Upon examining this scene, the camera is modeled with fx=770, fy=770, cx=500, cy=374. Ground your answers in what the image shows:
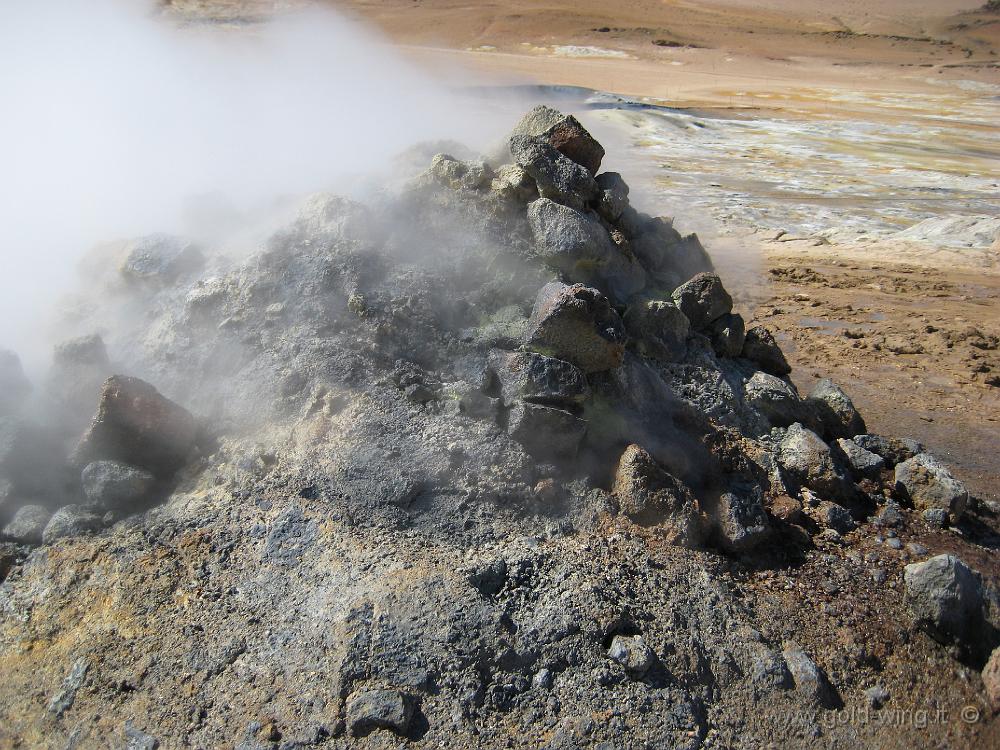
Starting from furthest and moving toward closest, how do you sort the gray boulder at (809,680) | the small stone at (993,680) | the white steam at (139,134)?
the white steam at (139,134) → the small stone at (993,680) → the gray boulder at (809,680)

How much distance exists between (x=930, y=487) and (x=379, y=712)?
2.23m

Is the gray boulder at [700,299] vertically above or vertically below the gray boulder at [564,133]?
below

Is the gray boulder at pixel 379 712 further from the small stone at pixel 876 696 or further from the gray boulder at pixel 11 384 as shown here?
the gray boulder at pixel 11 384

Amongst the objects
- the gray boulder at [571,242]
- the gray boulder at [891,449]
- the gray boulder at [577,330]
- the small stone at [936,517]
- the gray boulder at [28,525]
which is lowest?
the small stone at [936,517]

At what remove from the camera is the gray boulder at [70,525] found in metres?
2.34

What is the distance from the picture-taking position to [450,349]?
2.68 m

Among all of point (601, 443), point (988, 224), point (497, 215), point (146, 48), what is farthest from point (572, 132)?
point (988, 224)

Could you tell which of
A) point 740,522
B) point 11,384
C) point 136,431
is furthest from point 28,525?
point 740,522

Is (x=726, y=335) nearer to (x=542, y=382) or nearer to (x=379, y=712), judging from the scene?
(x=542, y=382)

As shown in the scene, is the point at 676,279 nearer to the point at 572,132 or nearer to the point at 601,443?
the point at 572,132

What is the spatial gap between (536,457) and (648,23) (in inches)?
1346

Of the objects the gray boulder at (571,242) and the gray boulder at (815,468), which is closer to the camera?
the gray boulder at (815,468)

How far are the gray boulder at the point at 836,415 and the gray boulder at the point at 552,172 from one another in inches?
53.2

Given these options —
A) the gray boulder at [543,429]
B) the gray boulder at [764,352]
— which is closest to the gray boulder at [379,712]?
the gray boulder at [543,429]
